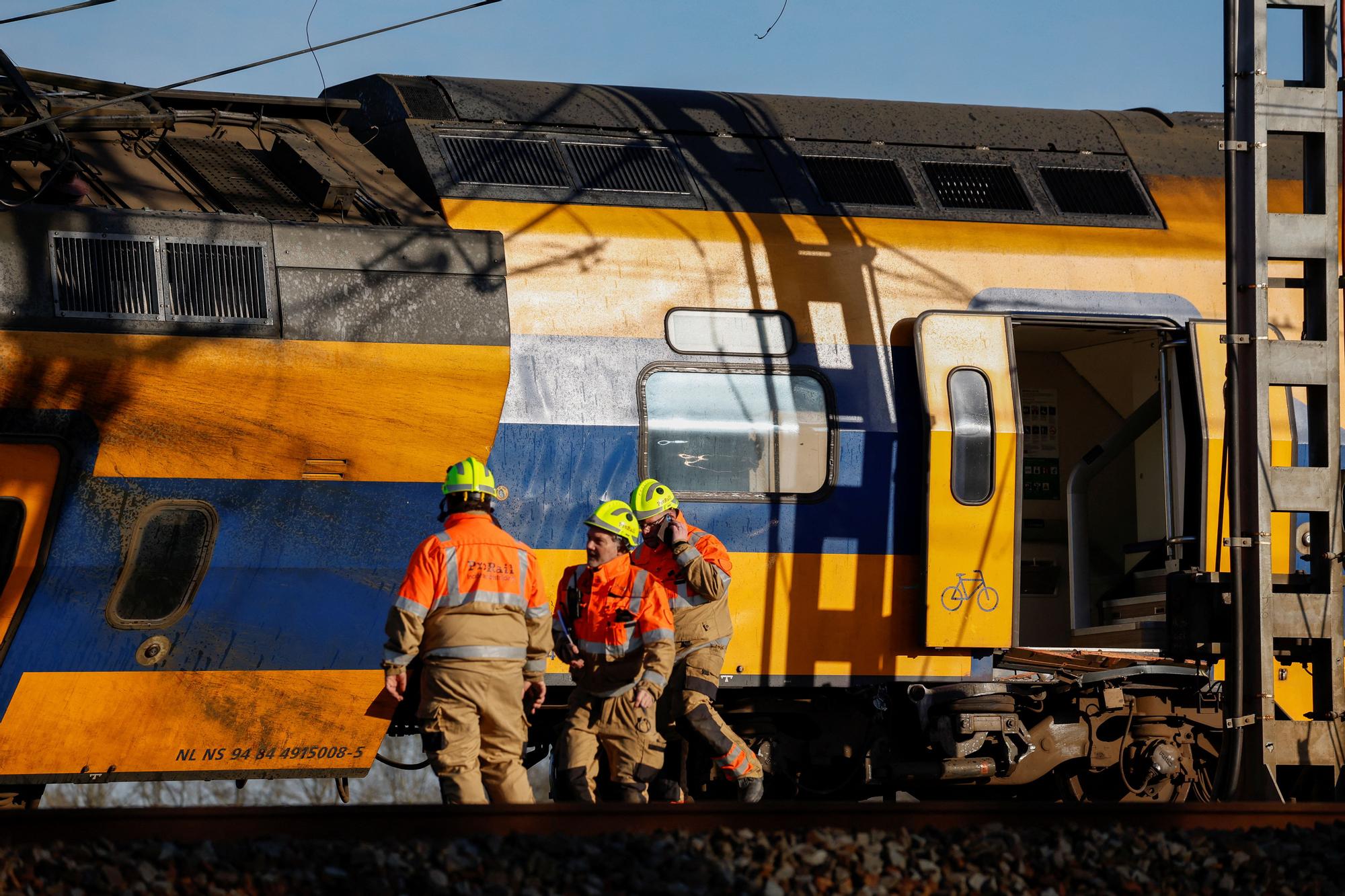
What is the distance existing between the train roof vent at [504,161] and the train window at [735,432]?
1.30m

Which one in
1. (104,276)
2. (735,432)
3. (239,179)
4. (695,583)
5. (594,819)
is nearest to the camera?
(594,819)

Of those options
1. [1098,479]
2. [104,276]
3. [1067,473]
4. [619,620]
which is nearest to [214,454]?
[104,276]

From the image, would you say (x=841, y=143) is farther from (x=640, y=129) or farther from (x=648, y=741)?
(x=648, y=741)

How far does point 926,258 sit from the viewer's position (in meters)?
8.77

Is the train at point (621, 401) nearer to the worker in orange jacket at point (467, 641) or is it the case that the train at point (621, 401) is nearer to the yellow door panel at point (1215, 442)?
the yellow door panel at point (1215, 442)

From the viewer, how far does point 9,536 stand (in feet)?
22.6

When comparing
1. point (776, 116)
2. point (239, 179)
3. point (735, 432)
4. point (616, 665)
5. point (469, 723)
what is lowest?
point (469, 723)

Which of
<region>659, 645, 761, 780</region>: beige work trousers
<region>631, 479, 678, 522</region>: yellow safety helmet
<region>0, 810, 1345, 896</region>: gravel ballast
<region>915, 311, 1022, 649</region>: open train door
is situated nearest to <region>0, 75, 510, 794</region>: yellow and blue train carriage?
<region>631, 479, 678, 522</region>: yellow safety helmet

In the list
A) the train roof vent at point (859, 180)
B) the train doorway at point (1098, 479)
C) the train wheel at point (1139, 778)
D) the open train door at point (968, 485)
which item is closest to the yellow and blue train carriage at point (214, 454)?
the train roof vent at point (859, 180)

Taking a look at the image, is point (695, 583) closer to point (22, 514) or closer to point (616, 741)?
point (616, 741)

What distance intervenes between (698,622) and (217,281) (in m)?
3.03

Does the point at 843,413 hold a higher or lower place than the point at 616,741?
higher

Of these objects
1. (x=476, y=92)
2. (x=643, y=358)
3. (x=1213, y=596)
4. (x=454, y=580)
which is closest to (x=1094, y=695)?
(x=1213, y=596)

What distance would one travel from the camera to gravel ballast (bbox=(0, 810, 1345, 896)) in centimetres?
482
